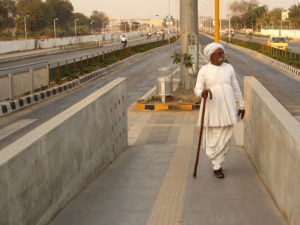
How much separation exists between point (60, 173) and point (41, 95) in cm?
1438

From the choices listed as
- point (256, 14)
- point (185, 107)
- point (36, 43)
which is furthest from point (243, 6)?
point (185, 107)

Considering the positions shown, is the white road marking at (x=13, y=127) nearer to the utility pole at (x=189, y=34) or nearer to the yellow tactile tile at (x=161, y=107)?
the yellow tactile tile at (x=161, y=107)

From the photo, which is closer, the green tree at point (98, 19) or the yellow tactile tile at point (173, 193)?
the yellow tactile tile at point (173, 193)

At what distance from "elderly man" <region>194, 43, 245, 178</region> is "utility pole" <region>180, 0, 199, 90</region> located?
10.8 metres

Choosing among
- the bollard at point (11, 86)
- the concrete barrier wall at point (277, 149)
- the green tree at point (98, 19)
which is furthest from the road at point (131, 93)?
the green tree at point (98, 19)

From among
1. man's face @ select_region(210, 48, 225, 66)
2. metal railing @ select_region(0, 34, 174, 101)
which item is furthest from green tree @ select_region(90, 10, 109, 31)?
man's face @ select_region(210, 48, 225, 66)

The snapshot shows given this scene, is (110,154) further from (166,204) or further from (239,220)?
(239,220)

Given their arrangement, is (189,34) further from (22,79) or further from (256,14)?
(256,14)

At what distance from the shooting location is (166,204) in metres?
5.12

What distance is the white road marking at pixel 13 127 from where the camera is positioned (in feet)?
39.2

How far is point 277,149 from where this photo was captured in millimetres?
4840

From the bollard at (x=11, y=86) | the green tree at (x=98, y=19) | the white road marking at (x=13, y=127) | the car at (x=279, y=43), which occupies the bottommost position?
the white road marking at (x=13, y=127)

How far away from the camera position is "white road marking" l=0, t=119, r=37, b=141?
11944 mm

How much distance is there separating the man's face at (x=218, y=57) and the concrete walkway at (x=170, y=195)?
140 cm
